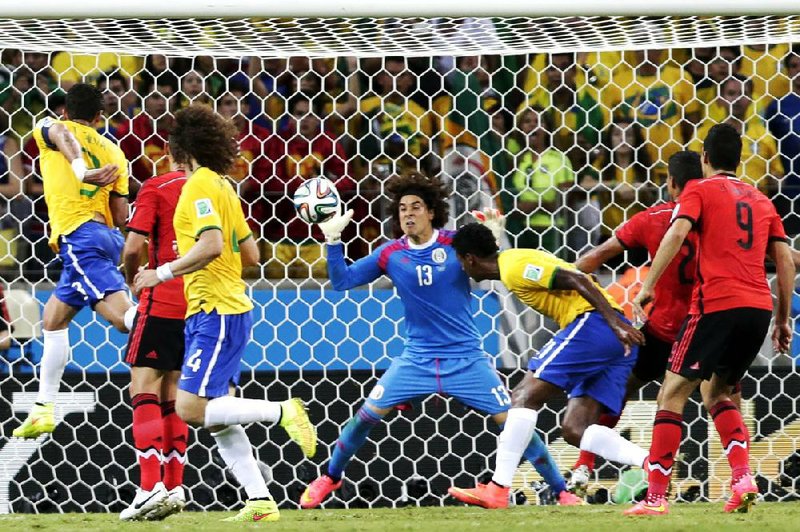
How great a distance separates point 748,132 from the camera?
24.9ft

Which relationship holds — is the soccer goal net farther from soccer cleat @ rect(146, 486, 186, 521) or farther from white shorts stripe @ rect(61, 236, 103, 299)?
soccer cleat @ rect(146, 486, 186, 521)

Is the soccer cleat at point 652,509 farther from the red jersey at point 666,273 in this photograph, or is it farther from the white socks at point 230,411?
the white socks at point 230,411

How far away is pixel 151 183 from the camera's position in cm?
593

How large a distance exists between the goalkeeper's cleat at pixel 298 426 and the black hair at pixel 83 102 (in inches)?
70.6

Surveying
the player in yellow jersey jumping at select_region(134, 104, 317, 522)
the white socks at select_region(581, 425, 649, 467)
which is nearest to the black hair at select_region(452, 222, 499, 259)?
the white socks at select_region(581, 425, 649, 467)

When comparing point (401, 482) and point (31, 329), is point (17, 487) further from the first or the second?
point (401, 482)

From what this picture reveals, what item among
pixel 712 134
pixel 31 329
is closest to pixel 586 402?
pixel 712 134

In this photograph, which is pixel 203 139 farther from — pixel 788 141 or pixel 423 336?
pixel 788 141

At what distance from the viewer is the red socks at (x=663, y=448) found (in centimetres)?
548

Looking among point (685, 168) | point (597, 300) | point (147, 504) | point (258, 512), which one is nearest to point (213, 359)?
point (258, 512)

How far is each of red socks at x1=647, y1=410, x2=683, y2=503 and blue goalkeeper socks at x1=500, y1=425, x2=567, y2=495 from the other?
84cm

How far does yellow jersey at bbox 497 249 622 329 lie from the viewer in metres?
6.05

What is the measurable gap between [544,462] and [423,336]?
2.54ft

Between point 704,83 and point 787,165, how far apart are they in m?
0.64
